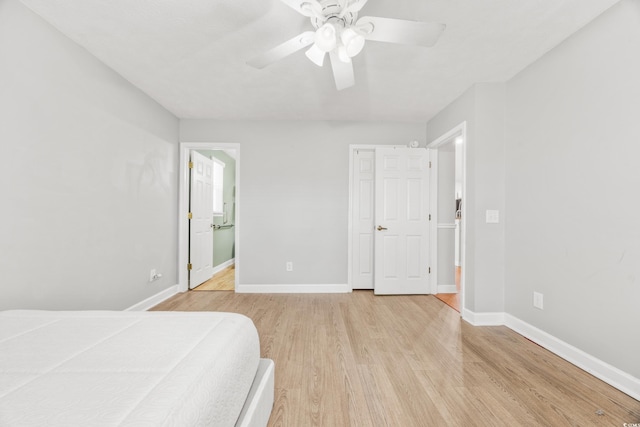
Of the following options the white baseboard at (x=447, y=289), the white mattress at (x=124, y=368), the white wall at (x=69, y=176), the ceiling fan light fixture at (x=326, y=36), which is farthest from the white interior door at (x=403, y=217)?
the white wall at (x=69, y=176)

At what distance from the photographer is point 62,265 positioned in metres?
2.00

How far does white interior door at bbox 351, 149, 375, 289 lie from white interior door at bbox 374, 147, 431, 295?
236 mm

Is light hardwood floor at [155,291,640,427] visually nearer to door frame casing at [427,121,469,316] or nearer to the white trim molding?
the white trim molding

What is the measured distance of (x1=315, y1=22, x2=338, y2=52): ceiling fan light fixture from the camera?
4.53 feet

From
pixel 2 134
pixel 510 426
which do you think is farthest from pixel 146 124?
pixel 510 426

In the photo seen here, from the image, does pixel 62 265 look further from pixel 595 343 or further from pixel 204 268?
pixel 595 343

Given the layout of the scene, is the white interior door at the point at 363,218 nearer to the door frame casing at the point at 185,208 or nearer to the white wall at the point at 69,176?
the door frame casing at the point at 185,208

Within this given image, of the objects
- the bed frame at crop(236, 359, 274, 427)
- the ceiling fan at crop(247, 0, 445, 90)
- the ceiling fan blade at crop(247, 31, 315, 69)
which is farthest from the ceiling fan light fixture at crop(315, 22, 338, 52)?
the bed frame at crop(236, 359, 274, 427)

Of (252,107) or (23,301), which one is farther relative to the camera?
(252,107)

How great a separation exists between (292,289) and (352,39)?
10.1ft

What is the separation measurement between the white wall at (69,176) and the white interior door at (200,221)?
0.71 metres

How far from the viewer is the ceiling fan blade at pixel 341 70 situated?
1735 millimetres

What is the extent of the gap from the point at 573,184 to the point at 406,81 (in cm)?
165

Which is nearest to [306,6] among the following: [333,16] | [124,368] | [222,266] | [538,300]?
[333,16]
